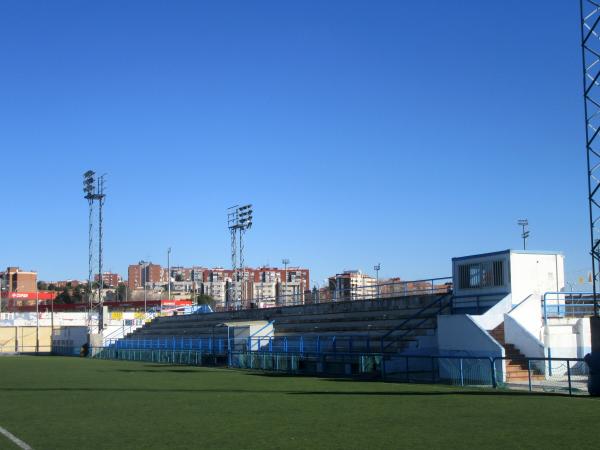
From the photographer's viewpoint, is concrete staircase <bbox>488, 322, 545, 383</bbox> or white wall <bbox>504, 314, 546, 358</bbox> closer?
concrete staircase <bbox>488, 322, 545, 383</bbox>

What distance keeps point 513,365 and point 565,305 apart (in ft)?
14.3

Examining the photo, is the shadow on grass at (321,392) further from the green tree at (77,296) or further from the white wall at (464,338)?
the green tree at (77,296)

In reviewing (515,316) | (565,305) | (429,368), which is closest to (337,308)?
(429,368)

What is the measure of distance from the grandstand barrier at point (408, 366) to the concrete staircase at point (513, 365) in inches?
1.4

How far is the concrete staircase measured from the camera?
85.3 ft

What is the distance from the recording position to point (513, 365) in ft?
89.1

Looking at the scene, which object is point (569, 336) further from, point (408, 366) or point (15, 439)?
point (15, 439)

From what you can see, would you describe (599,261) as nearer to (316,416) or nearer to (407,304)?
(316,416)

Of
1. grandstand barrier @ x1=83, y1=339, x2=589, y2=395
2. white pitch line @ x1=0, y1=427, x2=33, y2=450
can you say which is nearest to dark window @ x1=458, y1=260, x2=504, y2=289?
grandstand barrier @ x1=83, y1=339, x2=589, y2=395

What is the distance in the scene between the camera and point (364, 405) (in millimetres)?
17844

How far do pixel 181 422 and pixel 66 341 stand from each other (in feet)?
208

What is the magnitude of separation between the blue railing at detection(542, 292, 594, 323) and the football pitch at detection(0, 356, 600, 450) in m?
9.01

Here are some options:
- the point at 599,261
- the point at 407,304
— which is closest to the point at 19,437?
the point at 599,261

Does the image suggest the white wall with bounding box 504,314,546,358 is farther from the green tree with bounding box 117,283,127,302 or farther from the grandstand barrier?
the green tree with bounding box 117,283,127,302
